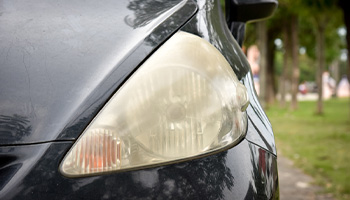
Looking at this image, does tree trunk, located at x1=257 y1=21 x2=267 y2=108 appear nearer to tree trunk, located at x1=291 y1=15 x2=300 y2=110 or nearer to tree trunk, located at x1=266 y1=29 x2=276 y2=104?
tree trunk, located at x1=291 y1=15 x2=300 y2=110

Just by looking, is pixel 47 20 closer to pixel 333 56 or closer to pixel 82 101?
pixel 82 101

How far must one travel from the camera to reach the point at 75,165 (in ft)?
3.58

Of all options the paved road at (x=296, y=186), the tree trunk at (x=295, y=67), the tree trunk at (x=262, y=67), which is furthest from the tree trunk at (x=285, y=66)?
the paved road at (x=296, y=186)

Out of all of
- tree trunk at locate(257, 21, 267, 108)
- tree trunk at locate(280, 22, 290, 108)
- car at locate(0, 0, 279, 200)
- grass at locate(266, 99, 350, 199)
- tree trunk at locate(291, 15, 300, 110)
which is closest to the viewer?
car at locate(0, 0, 279, 200)

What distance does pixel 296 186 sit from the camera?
14.9 feet

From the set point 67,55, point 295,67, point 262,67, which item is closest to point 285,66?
point 295,67

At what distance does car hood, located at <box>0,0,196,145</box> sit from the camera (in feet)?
3.73

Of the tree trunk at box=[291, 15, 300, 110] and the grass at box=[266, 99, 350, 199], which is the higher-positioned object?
the grass at box=[266, 99, 350, 199]

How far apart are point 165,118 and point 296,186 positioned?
12.2 feet

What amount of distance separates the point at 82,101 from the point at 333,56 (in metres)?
30.5

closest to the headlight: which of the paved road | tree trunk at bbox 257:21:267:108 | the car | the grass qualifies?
the car

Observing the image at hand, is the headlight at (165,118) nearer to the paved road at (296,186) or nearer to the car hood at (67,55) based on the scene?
the car hood at (67,55)

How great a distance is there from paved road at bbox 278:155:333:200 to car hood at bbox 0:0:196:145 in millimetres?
3061

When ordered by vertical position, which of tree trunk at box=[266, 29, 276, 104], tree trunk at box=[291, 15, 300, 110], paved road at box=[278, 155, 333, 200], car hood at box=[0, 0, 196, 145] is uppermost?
car hood at box=[0, 0, 196, 145]
